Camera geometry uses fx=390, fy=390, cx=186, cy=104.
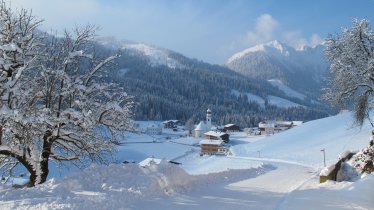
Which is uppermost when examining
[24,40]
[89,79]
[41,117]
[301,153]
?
[24,40]

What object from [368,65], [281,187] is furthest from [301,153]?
[281,187]

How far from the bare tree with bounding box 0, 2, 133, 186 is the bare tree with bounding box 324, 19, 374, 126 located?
14.1 m

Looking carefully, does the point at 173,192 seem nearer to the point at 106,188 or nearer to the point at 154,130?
the point at 106,188

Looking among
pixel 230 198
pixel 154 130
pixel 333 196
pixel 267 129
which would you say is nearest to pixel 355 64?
pixel 333 196

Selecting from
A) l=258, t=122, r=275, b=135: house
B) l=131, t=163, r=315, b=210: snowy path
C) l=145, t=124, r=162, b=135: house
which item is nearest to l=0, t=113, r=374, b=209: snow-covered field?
l=131, t=163, r=315, b=210: snowy path

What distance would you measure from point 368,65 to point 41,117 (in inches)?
741

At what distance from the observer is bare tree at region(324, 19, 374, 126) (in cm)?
2456

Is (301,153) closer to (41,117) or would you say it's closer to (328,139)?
(328,139)

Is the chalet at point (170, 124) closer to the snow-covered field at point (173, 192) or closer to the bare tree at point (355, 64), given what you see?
the bare tree at point (355, 64)

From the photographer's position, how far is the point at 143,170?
1554 cm

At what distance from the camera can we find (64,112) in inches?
653

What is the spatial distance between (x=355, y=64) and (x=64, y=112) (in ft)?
59.5

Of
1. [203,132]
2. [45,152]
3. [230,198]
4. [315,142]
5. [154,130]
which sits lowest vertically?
[230,198]

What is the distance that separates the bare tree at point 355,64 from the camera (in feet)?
80.6
